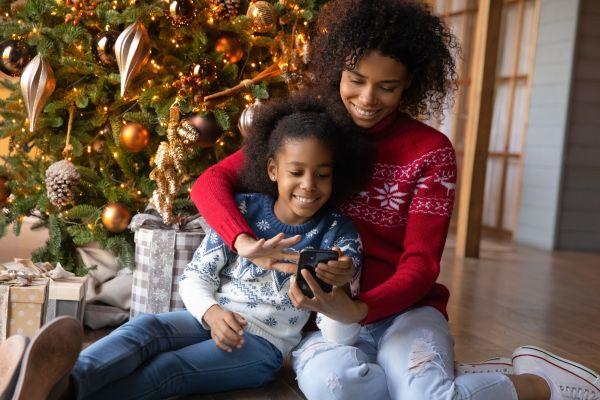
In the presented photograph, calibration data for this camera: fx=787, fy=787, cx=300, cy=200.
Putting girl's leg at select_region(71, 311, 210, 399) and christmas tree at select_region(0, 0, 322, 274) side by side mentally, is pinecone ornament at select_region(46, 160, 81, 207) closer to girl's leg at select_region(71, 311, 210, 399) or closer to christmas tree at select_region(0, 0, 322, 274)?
christmas tree at select_region(0, 0, 322, 274)

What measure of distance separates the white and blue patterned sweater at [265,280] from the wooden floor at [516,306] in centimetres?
17

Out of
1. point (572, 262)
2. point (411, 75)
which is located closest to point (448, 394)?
point (411, 75)

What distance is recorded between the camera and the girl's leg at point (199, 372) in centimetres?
164

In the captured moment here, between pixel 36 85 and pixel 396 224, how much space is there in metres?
1.22

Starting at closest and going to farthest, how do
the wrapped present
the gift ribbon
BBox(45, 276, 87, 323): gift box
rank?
the gift ribbon → BBox(45, 276, 87, 323): gift box → the wrapped present

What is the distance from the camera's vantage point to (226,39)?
256cm

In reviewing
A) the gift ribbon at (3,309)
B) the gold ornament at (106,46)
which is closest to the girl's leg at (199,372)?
the gift ribbon at (3,309)

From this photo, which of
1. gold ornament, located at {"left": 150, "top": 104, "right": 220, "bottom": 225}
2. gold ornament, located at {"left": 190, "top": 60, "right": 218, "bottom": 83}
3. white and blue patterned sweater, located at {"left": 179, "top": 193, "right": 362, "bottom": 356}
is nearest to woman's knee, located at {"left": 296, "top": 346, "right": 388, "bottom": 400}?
white and blue patterned sweater, located at {"left": 179, "top": 193, "right": 362, "bottom": 356}

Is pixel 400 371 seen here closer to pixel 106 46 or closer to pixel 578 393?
pixel 578 393

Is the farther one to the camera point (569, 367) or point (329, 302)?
point (569, 367)

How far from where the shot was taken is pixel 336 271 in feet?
5.08

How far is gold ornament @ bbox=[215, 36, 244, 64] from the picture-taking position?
255cm

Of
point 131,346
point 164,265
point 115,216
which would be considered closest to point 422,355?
point 131,346

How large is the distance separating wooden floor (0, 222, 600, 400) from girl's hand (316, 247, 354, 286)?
0.45 metres
